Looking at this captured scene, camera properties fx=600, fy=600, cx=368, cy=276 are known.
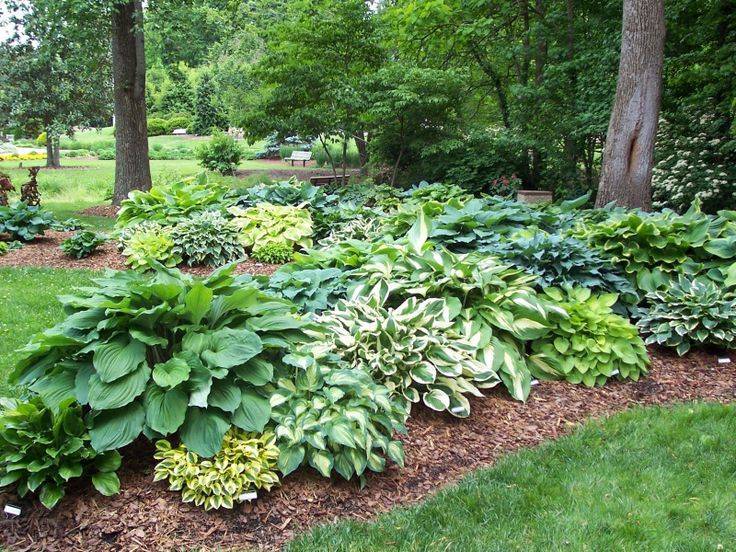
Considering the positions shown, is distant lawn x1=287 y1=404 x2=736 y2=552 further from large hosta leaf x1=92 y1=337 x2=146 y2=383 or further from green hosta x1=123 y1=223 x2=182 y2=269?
green hosta x1=123 y1=223 x2=182 y2=269

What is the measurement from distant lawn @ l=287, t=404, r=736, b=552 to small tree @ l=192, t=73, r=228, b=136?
3327 cm

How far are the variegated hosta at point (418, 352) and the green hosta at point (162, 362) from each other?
0.52 m

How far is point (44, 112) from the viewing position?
1565 cm

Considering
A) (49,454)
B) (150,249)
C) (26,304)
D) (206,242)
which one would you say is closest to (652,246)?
(49,454)

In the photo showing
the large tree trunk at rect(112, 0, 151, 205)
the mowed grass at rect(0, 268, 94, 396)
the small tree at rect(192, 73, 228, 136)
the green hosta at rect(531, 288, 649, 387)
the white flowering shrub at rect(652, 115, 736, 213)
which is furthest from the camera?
the small tree at rect(192, 73, 228, 136)

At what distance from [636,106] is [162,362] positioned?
19.1ft

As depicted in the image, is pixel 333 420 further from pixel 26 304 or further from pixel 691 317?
pixel 26 304

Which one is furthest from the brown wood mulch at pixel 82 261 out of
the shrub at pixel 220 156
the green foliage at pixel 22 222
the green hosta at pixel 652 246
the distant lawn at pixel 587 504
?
the shrub at pixel 220 156

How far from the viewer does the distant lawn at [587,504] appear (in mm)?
2482

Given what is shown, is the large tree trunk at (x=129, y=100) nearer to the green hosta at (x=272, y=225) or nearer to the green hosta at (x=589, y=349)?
the green hosta at (x=272, y=225)

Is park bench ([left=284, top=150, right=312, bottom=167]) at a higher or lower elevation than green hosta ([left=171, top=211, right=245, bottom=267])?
higher

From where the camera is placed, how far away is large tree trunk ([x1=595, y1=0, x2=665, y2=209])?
21.4 feet

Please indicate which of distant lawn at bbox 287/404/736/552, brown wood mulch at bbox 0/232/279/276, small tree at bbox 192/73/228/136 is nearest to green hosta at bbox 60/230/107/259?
brown wood mulch at bbox 0/232/279/276

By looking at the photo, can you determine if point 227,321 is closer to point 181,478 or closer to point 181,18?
point 181,478
